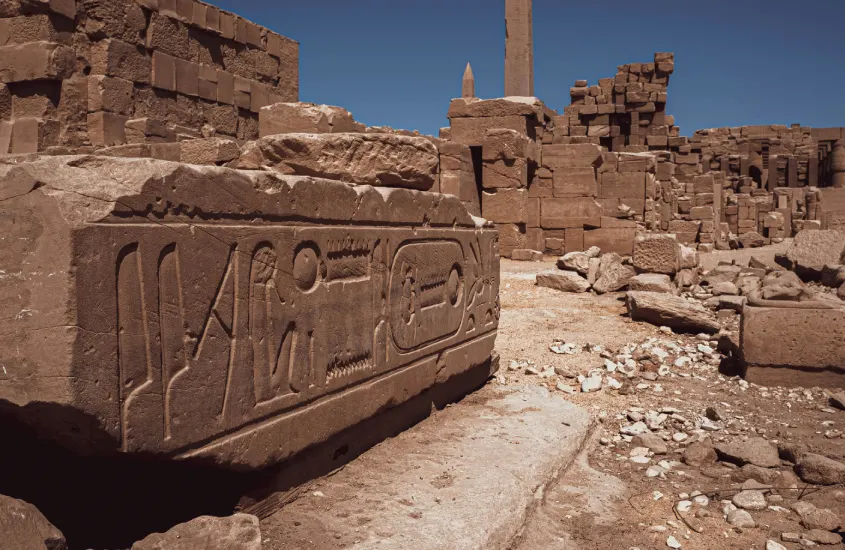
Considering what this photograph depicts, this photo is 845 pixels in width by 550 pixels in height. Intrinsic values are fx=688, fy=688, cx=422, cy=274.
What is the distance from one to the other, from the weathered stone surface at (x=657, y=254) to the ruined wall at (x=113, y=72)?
6248 millimetres

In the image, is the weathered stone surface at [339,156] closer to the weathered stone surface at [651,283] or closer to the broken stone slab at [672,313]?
the broken stone slab at [672,313]

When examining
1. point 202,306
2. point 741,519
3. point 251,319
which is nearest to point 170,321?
point 202,306

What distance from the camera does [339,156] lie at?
3.44 m

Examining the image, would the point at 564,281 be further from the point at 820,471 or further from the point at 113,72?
the point at 113,72

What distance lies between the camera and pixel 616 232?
1318 centimetres

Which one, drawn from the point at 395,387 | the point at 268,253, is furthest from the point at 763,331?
the point at 268,253

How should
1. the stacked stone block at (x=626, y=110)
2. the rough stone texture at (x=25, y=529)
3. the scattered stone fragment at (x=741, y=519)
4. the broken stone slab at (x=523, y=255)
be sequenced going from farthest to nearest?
the stacked stone block at (x=626, y=110) → the broken stone slab at (x=523, y=255) → the scattered stone fragment at (x=741, y=519) → the rough stone texture at (x=25, y=529)

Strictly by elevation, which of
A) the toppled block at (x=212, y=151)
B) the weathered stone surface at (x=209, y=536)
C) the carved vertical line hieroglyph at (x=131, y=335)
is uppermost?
the toppled block at (x=212, y=151)

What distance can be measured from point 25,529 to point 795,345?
532 cm

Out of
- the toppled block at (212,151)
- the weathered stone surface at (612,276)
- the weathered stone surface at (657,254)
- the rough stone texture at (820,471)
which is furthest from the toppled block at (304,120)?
the weathered stone surface at (657,254)

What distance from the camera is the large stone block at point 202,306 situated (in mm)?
1848

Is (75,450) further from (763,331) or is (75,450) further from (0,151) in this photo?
(0,151)

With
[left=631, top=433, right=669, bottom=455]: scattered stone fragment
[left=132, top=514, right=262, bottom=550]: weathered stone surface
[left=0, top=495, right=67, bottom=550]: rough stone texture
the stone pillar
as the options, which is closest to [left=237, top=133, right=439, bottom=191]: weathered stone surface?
[left=132, top=514, right=262, bottom=550]: weathered stone surface

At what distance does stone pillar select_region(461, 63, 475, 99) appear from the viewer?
18.2 metres
